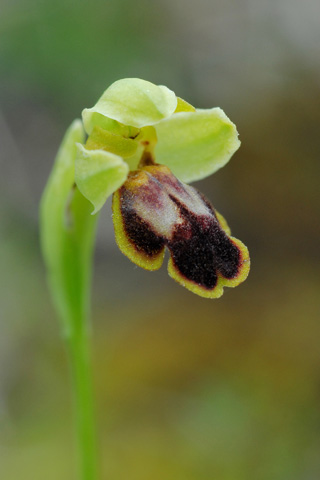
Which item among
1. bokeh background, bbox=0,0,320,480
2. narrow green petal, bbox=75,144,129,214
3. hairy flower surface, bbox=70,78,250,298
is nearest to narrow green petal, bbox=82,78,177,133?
hairy flower surface, bbox=70,78,250,298

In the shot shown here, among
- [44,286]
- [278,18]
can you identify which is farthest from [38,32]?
[278,18]

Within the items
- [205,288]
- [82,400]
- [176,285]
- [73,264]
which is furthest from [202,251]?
[176,285]

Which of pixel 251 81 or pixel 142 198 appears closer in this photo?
pixel 142 198

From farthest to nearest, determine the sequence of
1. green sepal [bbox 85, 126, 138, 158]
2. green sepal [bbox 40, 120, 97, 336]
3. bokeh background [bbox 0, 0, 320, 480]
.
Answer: bokeh background [bbox 0, 0, 320, 480] < green sepal [bbox 40, 120, 97, 336] < green sepal [bbox 85, 126, 138, 158]

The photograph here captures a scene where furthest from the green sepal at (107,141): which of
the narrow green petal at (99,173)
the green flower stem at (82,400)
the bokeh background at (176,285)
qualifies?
the bokeh background at (176,285)

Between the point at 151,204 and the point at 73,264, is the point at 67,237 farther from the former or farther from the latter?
the point at 151,204

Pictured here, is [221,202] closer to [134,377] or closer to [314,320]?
[314,320]

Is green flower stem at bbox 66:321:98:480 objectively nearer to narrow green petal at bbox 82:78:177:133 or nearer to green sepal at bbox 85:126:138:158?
green sepal at bbox 85:126:138:158

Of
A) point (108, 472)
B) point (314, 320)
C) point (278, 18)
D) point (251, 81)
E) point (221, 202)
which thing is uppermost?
point (278, 18)
